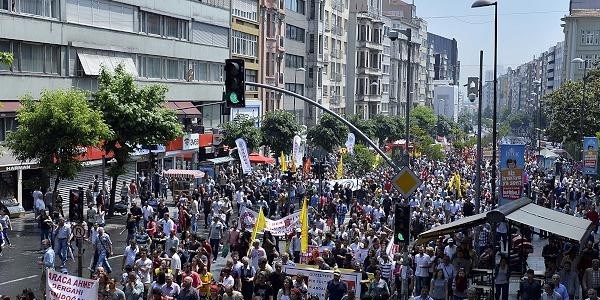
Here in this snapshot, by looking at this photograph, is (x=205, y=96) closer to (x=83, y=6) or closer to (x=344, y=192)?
(x=83, y=6)

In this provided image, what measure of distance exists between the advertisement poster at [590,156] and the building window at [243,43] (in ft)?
91.1

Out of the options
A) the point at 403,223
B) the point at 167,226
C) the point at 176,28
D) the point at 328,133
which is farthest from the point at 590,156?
the point at 403,223

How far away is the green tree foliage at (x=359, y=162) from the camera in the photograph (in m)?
63.0

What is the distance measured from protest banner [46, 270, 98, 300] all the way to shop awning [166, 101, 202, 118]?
4054 centimetres

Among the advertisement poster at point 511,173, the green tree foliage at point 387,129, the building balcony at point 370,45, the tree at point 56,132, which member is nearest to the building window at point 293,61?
the green tree foliage at point 387,129

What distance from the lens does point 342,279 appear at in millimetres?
20172

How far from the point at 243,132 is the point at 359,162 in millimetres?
7714

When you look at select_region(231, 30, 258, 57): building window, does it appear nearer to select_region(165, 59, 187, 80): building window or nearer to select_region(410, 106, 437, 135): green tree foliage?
select_region(165, 59, 187, 80): building window

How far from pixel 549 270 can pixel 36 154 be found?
21.3 metres

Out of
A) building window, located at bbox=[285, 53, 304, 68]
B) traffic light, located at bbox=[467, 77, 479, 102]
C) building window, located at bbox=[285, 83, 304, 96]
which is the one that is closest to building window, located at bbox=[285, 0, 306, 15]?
building window, located at bbox=[285, 53, 304, 68]

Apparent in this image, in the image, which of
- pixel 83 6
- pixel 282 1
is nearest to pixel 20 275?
pixel 83 6

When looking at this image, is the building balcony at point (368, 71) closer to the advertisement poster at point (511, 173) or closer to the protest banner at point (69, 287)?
the advertisement poster at point (511, 173)

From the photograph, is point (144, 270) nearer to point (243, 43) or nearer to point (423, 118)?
point (243, 43)

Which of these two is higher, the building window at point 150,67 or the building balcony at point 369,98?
the building window at point 150,67
